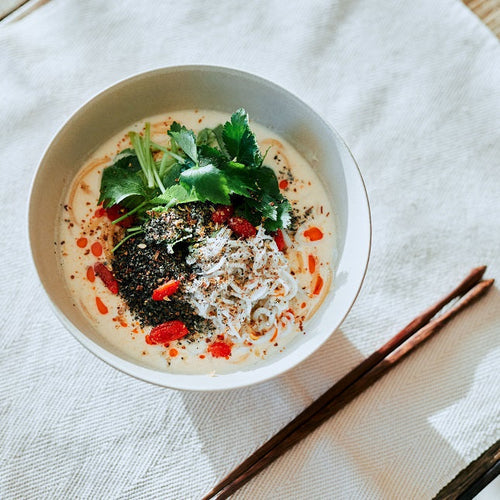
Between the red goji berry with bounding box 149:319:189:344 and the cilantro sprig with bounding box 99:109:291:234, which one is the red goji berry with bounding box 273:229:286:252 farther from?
the red goji berry with bounding box 149:319:189:344

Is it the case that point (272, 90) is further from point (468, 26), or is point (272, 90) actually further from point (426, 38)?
point (468, 26)

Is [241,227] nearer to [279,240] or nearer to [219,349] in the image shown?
[279,240]

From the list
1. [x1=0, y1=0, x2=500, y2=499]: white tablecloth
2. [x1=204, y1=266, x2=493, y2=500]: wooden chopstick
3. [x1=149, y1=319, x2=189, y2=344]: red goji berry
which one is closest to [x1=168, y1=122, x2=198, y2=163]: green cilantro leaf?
[x1=149, y1=319, x2=189, y2=344]: red goji berry

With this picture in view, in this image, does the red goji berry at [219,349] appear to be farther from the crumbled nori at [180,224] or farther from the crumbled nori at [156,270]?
the crumbled nori at [180,224]

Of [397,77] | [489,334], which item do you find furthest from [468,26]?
[489,334]

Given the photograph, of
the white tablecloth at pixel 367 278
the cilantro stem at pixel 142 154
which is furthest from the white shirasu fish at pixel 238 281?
the white tablecloth at pixel 367 278

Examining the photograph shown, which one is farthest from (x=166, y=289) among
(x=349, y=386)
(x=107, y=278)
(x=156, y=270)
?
(x=349, y=386)
